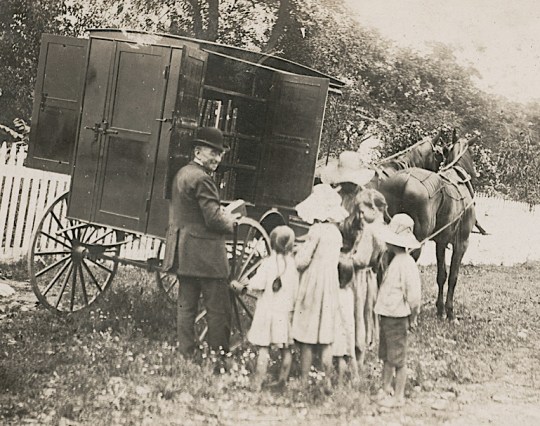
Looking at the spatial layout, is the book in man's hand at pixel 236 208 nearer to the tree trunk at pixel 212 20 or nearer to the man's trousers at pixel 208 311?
the man's trousers at pixel 208 311

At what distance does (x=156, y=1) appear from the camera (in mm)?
4742

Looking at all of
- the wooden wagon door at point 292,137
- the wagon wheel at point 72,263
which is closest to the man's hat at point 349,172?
the wooden wagon door at point 292,137

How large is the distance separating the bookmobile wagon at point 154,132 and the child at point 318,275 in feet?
1.93

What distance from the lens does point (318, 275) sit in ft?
12.7

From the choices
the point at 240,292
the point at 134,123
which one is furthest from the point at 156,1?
the point at 240,292

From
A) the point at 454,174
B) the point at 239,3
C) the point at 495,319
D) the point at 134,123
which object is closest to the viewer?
the point at 134,123

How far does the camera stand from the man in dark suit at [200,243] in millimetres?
4039

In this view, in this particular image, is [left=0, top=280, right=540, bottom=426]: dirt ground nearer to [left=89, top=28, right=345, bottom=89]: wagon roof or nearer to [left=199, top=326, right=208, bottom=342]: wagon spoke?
[left=199, top=326, right=208, bottom=342]: wagon spoke

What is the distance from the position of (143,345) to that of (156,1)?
252 cm

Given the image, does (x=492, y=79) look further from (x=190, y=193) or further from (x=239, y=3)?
(x=190, y=193)

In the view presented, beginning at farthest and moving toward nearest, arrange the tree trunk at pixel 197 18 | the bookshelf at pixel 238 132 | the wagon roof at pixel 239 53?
1. the bookshelf at pixel 238 132
2. the tree trunk at pixel 197 18
3. the wagon roof at pixel 239 53

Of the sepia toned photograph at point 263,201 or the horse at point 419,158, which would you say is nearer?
the sepia toned photograph at point 263,201

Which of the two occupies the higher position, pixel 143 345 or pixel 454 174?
pixel 454 174

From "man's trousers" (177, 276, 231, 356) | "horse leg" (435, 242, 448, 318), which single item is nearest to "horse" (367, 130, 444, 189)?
"horse leg" (435, 242, 448, 318)
